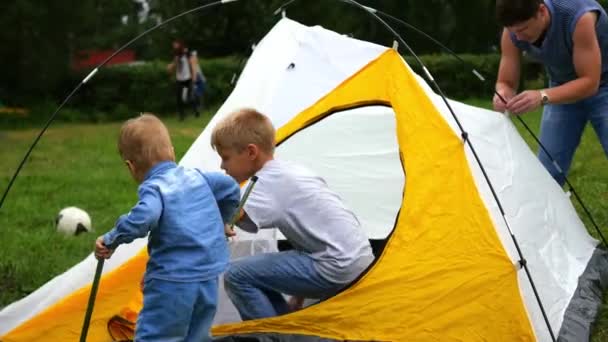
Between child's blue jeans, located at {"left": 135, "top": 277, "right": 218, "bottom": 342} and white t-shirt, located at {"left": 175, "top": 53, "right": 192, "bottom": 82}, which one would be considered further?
white t-shirt, located at {"left": 175, "top": 53, "right": 192, "bottom": 82}

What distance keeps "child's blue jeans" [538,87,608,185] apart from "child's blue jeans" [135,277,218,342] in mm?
1875

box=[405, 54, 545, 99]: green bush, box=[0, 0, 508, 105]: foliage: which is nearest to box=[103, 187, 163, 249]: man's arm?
box=[0, 0, 508, 105]: foliage

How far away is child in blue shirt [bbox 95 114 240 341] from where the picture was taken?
2611 millimetres

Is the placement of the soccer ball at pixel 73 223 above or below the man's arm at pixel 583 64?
below

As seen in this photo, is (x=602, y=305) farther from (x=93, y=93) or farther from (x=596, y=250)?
(x=93, y=93)

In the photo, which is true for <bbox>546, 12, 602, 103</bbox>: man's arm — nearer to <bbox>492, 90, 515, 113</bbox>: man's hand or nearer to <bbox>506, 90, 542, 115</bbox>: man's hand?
<bbox>506, 90, 542, 115</bbox>: man's hand

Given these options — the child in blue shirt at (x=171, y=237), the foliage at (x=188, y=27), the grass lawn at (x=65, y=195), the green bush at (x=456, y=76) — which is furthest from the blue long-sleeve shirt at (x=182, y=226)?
the green bush at (x=456, y=76)

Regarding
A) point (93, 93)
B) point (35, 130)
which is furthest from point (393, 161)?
point (93, 93)

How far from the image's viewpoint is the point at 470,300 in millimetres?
2980

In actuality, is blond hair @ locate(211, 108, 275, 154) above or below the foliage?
above

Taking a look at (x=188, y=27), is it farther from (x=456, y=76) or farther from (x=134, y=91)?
(x=456, y=76)

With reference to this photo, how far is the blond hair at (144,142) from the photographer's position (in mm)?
2613

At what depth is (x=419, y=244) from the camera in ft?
10.0

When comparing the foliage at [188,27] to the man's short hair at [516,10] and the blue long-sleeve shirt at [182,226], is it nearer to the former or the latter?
the man's short hair at [516,10]
